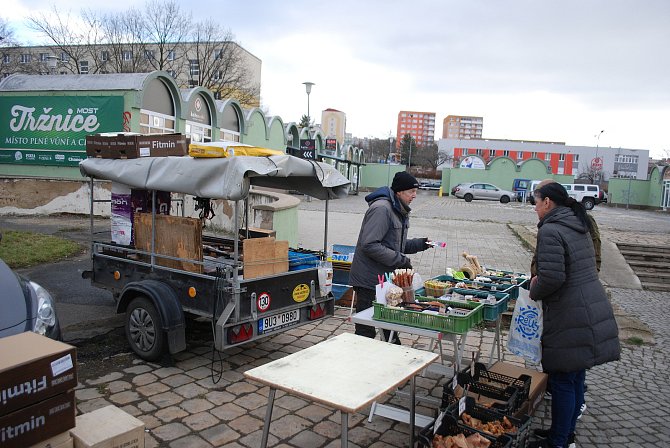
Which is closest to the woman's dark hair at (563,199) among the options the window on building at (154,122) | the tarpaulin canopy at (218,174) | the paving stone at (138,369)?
the tarpaulin canopy at (218,174)

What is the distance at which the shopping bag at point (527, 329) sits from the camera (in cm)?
393

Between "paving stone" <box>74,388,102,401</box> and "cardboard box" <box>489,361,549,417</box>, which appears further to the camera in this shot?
"paving stone" <box>74,388,102,401</box>

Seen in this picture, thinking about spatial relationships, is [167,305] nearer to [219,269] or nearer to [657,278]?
[219,269]

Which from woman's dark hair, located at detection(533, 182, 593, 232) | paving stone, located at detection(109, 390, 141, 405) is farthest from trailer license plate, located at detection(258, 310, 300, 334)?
woman's dark hair, located at detection(533, 182, 593, 232)

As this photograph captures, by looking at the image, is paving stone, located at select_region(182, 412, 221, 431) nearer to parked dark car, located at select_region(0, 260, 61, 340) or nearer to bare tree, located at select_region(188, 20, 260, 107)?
parked dark car, located at select_region(0, 260, 61, 340)

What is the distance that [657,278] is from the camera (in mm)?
11891

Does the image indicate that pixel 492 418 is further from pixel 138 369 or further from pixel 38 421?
pixel 138 369

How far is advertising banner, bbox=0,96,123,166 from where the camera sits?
52.5 ft

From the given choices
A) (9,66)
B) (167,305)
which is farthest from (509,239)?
(9,66)

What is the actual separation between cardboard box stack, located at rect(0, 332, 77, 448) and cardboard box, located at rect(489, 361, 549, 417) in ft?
10.2

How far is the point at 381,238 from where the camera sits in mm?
4586

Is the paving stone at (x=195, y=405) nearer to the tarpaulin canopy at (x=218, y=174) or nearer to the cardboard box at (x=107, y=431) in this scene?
the cardboard box at (x=107, y=431)

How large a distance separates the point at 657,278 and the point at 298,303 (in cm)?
1055

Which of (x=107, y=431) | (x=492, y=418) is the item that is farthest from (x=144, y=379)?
(x=492, y=418)
